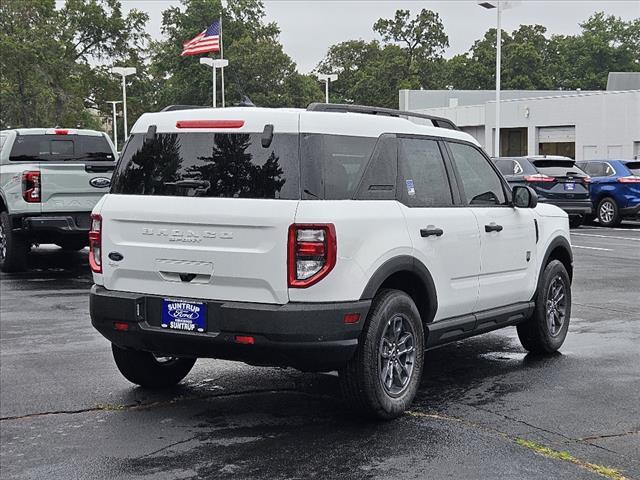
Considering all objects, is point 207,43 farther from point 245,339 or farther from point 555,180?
point 245,339

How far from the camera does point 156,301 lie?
5.86 m

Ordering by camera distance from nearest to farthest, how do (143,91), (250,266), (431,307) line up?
1. (250,266)
2. (431,307)
3. (143,91)

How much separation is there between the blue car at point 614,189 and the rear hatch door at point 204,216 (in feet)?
64.5

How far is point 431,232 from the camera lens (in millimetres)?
6289

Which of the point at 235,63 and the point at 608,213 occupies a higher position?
the point at 235,63

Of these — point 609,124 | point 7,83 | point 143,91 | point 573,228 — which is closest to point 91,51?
point 143,91

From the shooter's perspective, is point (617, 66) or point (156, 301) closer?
point (156, 301)

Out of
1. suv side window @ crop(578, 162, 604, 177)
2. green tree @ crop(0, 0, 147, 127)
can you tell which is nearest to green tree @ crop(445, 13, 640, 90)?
green tree @ crop(0, 0, 147, 127)

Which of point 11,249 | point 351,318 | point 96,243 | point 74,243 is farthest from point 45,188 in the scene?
point 351,318

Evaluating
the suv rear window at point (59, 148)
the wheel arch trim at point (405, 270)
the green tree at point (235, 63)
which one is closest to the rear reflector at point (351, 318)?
the wheel arch trim at point (405, 270)

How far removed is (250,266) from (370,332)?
827mm

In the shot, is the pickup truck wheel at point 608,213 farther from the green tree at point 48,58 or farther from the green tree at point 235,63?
the green tree at point 235,63

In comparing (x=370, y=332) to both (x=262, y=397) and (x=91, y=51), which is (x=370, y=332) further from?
A: (x=91, y=51)

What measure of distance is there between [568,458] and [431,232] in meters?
1.74
